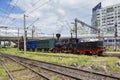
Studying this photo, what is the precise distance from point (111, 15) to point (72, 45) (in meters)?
134

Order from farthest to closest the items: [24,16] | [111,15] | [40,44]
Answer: [111,15]
[40,44]
[24,16]

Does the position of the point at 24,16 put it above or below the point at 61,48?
above

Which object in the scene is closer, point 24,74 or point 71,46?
point 24,74

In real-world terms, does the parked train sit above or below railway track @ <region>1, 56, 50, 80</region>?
above

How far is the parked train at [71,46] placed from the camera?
31.4 metres

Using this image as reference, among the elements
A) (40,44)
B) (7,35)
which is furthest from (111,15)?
(40,44)

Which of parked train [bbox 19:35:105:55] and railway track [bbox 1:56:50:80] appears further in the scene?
parked train [bbox 19:35:105:55]

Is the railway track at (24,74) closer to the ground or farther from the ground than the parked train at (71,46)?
closer to the ground

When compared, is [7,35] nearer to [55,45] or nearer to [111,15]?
[55,45]

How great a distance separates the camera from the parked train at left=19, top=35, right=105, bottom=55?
31.4 meters

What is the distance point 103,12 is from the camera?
173 m

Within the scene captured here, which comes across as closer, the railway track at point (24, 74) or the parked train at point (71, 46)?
the railway track at point (24, 74)

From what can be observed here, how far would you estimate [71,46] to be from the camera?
37.9 meters

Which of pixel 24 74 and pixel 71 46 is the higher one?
pixel 71 46
